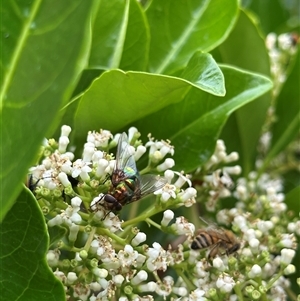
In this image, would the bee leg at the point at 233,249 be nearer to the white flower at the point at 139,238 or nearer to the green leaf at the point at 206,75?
the white flower at the point at 139,238

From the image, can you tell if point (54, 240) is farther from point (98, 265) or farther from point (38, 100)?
point (38, 100)

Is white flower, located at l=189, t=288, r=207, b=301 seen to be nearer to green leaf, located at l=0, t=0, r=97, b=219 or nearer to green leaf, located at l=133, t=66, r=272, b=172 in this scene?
green leaf, located at l=133, t=66, r=272, b=172

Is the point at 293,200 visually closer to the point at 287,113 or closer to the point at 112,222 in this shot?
the point at 287,113

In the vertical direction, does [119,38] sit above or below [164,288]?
above

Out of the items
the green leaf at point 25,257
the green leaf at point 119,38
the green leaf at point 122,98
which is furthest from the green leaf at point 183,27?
the green leaf at point 25,257

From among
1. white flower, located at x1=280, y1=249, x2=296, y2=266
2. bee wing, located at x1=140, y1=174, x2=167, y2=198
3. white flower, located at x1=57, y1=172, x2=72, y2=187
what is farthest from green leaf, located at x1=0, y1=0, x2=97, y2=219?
white flower, located at x1=280, y1=249, x2=296, y2=266

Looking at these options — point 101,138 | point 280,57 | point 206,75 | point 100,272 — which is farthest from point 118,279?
point 280,57

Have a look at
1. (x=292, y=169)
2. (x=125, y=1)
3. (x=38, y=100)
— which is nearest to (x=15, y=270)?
(x=38, y=100)
